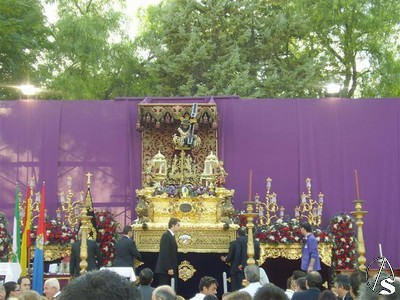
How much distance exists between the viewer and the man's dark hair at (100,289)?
2354 mm

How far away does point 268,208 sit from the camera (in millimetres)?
16344

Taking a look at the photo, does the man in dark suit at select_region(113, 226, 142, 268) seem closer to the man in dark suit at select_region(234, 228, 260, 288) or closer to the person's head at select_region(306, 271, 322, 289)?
the man in dark suit at select_region(234, 228, 260, 288)

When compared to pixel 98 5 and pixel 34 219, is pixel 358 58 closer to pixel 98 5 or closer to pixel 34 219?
pixel 98 5

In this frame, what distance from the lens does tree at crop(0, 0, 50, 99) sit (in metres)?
25.2

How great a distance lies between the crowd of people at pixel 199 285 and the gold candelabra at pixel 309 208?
266 cm

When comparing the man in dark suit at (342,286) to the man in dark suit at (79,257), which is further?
the man in dark suit at (79,257)

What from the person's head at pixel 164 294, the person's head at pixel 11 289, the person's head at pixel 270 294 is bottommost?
the person's head at pixel 11 289

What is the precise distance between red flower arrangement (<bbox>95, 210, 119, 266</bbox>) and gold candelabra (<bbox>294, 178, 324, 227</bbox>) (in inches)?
146

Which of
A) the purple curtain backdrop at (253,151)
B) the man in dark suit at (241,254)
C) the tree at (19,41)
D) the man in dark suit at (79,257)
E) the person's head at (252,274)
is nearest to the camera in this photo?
the person's head at (252,274)

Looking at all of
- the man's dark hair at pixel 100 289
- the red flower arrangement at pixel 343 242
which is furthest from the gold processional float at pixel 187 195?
the man's dark hair at pixel 100 289

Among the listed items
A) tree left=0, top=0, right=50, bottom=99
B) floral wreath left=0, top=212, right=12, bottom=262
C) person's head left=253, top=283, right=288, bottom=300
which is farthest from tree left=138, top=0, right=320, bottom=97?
person's head left=253, top=283, right=288, bottom=300

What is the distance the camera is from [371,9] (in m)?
28.0

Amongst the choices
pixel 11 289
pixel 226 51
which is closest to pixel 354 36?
pixel 226 51

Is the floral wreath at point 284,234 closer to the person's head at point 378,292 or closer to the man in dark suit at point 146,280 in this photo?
the man in dark suit at point 146,280
